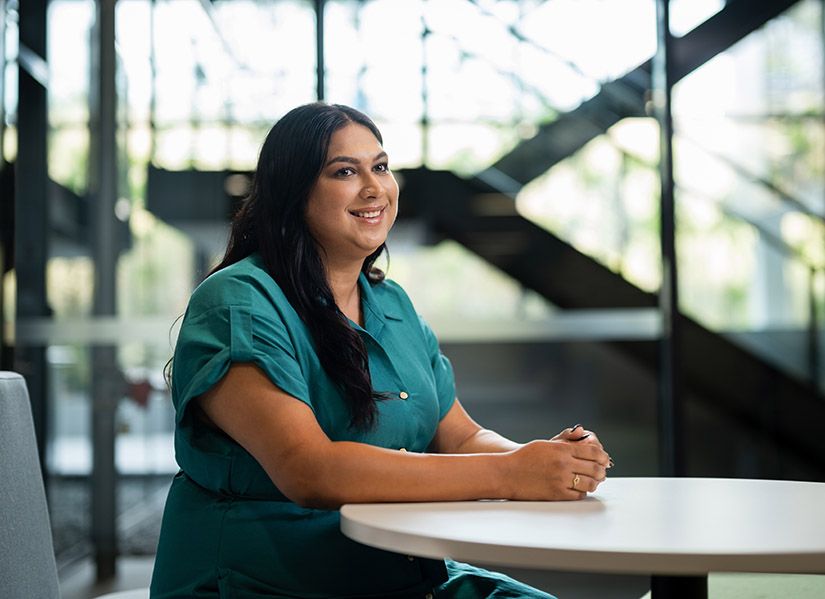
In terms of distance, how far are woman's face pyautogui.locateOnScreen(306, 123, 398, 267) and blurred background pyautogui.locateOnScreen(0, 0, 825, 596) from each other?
2.60m

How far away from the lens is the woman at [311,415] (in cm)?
154

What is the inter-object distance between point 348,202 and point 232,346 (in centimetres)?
44

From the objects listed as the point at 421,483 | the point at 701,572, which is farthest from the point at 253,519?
the point at 701,572

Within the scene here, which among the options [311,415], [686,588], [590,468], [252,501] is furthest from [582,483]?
[252,501]

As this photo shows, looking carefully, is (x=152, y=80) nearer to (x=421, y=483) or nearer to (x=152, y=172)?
(x=152, y=172)

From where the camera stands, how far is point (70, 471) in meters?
4.52

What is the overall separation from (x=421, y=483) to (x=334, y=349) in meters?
0.32

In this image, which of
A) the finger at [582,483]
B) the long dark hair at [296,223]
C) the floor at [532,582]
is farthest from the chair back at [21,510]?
the floor at [532,582]

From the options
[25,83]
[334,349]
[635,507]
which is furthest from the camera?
[25,83]

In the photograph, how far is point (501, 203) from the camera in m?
4.70

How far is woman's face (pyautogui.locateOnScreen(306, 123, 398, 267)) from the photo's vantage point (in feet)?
6.25

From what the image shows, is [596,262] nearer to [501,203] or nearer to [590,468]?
[501,203]

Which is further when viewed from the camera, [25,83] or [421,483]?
[25,83]

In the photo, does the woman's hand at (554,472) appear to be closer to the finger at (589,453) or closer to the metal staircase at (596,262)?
the finger at (589,453)
